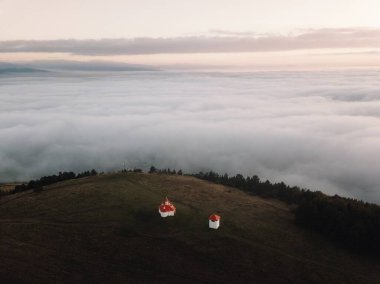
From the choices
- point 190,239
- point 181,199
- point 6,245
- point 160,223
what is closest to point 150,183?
point 181,199

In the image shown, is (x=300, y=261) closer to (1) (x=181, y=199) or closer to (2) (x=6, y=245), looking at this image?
(1) (x=181, y=199)

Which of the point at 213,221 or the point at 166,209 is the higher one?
the point at 166,209

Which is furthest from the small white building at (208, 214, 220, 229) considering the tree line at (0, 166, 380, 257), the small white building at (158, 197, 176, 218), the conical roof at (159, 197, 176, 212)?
the tree line at (0, 166, 380, 257)

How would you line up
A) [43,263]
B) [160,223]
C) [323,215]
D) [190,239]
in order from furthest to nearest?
1. [323,215]
2. [160,223]
3. [190,239]
4. [43,263]

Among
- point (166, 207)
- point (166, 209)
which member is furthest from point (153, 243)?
point (166, 207)

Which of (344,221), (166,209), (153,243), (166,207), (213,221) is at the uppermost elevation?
(166,207)

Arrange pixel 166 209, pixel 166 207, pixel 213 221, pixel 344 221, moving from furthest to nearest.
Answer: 1. pixel 344 221
2. pixel 166 207
3. pixel 166 209
4. pixel 213 221

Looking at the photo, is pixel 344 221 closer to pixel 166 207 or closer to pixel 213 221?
pixel 213 221

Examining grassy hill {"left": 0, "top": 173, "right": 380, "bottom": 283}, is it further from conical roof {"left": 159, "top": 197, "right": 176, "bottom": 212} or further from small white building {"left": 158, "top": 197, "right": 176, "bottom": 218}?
conical roof {"left": 159, "top": 197, "right": 176, "bottom": 212}

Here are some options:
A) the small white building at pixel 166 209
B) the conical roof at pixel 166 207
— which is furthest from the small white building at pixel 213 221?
the conical roof at pixel 166 207
